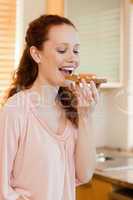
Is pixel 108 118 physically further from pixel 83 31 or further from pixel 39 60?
pixel 39 60

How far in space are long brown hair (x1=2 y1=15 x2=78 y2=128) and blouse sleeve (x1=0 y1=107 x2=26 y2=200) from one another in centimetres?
15

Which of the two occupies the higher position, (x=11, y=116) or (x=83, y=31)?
(x=83, y=31)

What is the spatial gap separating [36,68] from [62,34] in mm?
146

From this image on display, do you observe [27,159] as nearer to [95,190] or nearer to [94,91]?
[94,91]

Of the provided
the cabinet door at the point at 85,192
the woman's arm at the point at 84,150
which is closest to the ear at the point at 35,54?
the woman's arm at the point at 84,150

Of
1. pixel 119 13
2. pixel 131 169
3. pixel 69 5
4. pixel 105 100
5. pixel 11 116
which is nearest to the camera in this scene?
pixel 11 116

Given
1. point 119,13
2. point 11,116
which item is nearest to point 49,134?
point 11,116

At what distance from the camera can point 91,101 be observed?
127cm

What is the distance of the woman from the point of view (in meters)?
1.22

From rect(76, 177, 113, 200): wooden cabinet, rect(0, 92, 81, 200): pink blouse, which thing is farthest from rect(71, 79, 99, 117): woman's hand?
rect(76, 177, 113, 200): wooden cabinet

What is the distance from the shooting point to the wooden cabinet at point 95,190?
217 cm

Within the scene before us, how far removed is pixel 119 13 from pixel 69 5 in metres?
0.42

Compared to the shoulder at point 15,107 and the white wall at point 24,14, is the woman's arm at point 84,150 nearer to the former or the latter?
the shoulder at point 15,107

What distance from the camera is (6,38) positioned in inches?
94.0
